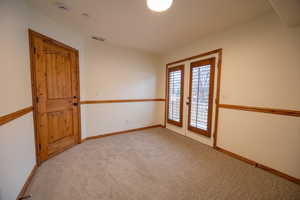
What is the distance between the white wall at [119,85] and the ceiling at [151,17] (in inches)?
23.1

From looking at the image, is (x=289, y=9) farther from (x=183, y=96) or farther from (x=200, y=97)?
(x=183, y=96)

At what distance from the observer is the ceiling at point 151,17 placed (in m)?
1.67

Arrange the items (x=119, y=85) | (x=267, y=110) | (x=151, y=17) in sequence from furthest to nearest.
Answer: (x=119, y=85) < (x=151, y=17) < (x=267, y=110)

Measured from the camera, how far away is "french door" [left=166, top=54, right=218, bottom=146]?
2621mm

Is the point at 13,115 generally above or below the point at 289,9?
below

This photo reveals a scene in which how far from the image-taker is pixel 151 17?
1973 mm

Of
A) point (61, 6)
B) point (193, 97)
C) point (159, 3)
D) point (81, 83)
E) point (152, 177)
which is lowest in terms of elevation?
point (152, 177)

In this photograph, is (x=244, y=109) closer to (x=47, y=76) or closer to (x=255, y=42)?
(x=255, y=42)

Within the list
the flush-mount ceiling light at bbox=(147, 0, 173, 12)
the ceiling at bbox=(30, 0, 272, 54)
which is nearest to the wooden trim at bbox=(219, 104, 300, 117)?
the ceiling at bbox=(30, 0, 272, 54)

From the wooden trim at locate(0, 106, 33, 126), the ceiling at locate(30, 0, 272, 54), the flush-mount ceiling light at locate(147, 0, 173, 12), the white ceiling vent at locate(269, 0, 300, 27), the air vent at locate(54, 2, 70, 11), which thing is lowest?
the wooden trim at locate(0, 106, 33, 126)

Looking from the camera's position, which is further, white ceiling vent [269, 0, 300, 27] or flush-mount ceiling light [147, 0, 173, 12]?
flush-mount ceiling light [147, 0, 173, 12]

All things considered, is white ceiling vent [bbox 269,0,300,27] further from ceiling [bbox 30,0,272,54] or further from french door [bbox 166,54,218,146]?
french door [bbox 166,54,218,146]

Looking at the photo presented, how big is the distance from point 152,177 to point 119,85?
7.99ft

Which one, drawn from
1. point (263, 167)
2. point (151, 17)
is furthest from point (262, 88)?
point (151, 17)
